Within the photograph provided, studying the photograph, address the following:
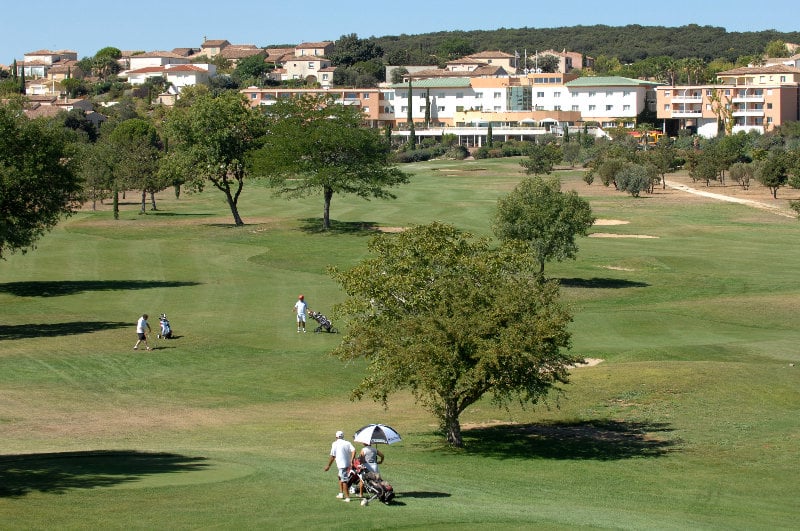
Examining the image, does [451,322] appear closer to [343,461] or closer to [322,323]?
[343,461]

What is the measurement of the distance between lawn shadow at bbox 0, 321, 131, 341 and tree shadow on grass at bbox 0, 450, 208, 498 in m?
21.0

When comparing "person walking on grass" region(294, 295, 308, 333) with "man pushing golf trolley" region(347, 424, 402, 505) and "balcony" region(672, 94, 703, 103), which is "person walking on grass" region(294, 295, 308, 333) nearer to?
"man pushing golf trolley" region(347, 424, 402, 505)

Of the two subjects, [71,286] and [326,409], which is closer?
[326,409]

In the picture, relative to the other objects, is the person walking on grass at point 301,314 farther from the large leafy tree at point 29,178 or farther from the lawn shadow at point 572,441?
the lawn shadow at point 572,441

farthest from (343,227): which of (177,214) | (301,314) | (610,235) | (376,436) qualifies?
(376,436)

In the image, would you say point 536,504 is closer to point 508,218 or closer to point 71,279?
point 508,218

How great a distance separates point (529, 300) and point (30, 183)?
108ft

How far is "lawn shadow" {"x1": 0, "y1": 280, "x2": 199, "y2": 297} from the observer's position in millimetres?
58531

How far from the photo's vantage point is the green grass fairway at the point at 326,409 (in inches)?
895

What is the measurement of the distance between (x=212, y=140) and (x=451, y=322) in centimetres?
6039

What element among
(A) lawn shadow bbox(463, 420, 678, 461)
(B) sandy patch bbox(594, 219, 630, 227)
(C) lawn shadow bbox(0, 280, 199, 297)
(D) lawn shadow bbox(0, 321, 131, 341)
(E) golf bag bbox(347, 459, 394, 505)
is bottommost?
(A) lawn shadow bbox(463, 420, 678, 461)

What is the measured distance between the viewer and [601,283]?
64875 millimetres

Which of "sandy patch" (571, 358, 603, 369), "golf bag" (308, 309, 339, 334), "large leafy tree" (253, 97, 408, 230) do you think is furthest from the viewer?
"large leafy tree" (253, 97, 408, 230)

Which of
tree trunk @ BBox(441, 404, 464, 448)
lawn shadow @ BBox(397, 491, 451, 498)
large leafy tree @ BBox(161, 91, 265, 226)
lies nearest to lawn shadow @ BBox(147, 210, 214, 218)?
large leafy tree @ BBox(161, 91, 265, 226)
